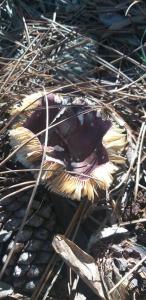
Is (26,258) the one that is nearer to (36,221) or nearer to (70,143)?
(36,221)

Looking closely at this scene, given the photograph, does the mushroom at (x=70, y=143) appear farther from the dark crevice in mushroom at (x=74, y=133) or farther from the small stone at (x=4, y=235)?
the small stone at (x=4, y=235)

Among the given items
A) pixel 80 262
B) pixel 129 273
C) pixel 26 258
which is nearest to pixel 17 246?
pixel 26 258

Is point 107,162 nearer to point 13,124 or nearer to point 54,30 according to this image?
point 13,124

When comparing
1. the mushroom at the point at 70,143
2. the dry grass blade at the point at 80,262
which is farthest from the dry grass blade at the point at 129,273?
the mushroom at the point at 70,143

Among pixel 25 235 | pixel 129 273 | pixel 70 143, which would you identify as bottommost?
pixel 129 273

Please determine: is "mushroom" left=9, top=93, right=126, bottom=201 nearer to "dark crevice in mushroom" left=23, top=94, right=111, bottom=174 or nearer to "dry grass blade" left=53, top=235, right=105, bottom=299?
"dark crevice in mushroom" left=23, top=94, right=111, bottom=174

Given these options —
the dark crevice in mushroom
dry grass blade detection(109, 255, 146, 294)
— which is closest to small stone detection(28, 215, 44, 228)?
the dark crevice in mushroom
